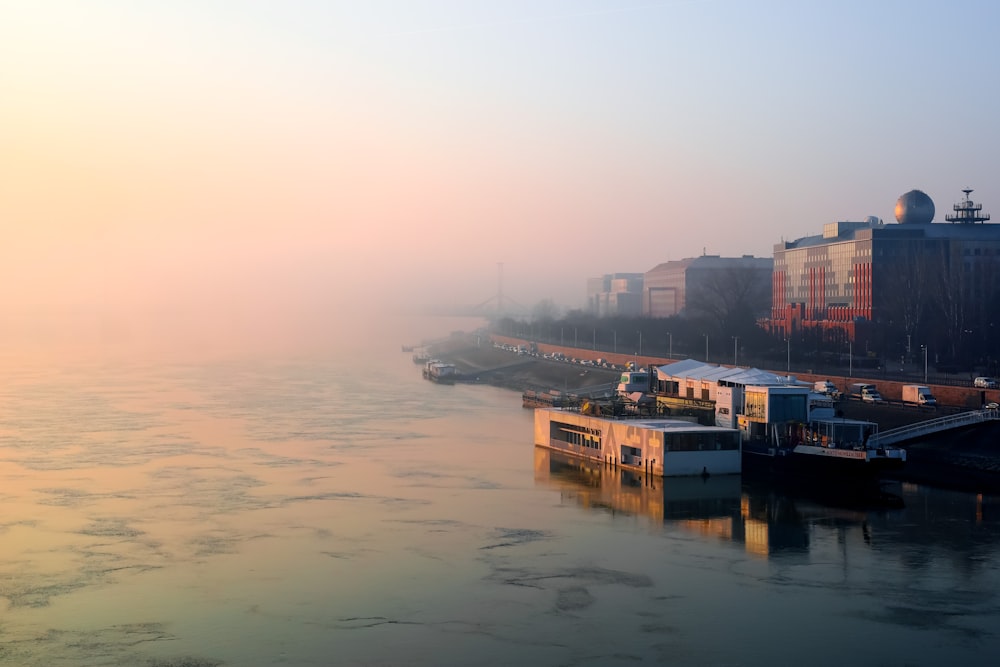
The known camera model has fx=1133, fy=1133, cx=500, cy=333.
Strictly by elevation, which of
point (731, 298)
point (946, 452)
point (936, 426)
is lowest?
point (946, 452)

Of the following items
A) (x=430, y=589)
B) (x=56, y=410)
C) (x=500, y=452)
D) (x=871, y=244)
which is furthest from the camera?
(x=871, y=244)

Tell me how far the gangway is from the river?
3.78 m

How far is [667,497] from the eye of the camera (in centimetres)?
2525

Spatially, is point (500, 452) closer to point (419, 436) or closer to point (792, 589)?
point (419, 436)

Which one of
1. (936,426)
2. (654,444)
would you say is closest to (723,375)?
(654,444)

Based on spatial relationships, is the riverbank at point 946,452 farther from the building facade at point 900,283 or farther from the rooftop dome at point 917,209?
the rooftop dome at point 917,209

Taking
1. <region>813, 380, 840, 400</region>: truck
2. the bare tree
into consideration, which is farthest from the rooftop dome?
<region>813, 380, 840, 400</region>: truck

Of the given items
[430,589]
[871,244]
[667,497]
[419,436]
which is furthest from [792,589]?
[871,244]

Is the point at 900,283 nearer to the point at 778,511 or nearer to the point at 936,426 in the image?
the point at 936,426

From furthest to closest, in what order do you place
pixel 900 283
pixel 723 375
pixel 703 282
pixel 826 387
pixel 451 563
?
pixel 703 282
pixel 900 283
pixel 826 387
pixel 723 375
pixel 451 563

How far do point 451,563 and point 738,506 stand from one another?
819cm

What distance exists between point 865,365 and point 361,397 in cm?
2272

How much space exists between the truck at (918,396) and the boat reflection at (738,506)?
9.44 meters

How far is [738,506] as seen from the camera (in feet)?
80.0
